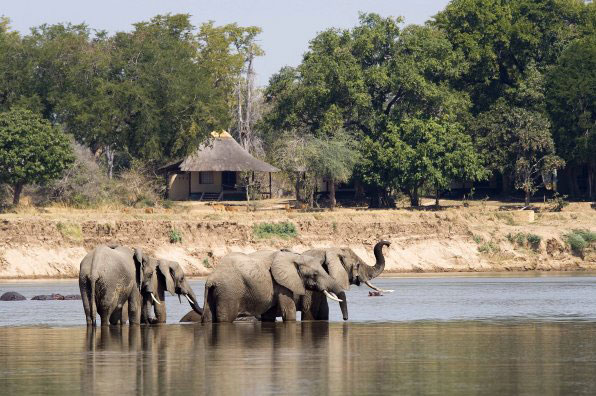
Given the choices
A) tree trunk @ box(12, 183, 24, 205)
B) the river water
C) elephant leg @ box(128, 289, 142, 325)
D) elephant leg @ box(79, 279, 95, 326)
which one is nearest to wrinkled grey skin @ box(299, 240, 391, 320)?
the river water

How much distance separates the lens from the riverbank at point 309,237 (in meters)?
73.5

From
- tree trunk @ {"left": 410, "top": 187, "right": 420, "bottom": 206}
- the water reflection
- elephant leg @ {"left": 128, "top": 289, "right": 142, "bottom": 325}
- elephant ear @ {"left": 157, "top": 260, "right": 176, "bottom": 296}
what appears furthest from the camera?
tree trunk @ {"left": 410, "top": 187, "right": 420, "bottom": 206}

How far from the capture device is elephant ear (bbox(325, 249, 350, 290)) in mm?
36031

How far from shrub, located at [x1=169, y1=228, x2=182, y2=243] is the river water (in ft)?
103

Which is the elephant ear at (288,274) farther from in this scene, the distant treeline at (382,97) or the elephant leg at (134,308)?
the distant treeline at (382,97)

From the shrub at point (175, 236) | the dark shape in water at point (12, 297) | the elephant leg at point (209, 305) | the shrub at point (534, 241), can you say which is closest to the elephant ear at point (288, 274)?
the elephant leg at point (209, 305)

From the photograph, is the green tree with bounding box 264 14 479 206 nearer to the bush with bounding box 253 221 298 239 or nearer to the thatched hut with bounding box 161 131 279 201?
the thatched hut with bounding box 161 131 279 201

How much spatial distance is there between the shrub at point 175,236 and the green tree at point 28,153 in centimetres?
1136

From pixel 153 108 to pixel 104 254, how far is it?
57.5m

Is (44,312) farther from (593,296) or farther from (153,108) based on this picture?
(153,108)

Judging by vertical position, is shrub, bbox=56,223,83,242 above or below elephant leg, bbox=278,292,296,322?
above

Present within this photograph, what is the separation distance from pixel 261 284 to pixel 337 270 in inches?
90.8

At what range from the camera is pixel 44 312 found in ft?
144

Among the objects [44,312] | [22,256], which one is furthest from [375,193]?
[44,312]
